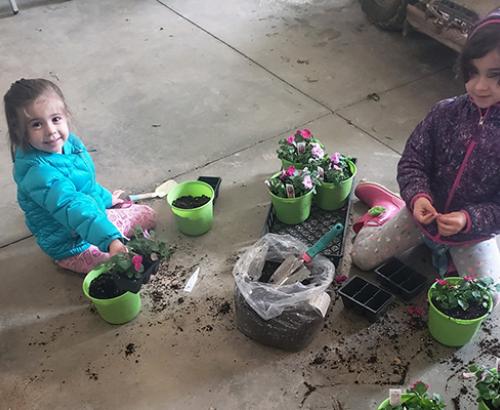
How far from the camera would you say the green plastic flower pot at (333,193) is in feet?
7.13

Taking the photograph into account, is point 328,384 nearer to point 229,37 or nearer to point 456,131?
point 456,131

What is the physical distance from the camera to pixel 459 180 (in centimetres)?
178

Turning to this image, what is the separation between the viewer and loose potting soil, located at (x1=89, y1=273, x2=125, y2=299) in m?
1.80

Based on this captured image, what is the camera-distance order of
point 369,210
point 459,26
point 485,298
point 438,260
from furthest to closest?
point 459,26, point 369,210, point 438,260, point 485,298

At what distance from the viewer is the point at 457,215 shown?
169 cm

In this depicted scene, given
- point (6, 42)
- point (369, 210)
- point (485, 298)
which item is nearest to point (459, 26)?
point (369, 210)

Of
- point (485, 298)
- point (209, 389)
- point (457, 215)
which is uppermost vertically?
point (457, 215)

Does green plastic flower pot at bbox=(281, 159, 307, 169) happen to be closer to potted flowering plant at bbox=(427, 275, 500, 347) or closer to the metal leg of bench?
potted flowering plant at bbox=(427, 275, 500, 347)

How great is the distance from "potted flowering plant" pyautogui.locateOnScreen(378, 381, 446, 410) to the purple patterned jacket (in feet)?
1.83

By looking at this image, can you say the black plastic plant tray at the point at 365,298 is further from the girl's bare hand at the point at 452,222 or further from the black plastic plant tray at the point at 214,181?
the black plastic plant tray at the point at 214,181

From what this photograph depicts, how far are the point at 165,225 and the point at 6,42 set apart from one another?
224 centimetres

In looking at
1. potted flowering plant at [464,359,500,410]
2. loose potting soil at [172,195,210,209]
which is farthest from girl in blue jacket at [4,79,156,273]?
potted flowering plant at [464,359,500,410]

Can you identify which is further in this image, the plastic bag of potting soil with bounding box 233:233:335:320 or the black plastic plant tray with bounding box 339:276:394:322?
the black plastic plant tray with bounding box 339:276:394:322

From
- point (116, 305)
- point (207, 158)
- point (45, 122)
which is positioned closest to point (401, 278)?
point (116, 305)
